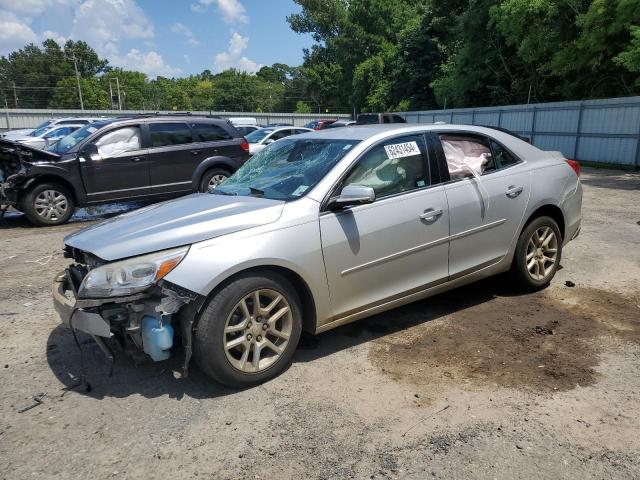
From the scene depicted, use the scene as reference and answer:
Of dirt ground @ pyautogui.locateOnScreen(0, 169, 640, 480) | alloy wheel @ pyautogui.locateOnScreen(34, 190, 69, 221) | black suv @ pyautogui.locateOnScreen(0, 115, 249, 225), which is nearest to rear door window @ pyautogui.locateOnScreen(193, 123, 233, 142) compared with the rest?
black suv @ pyautogui.locateOnScreen(0, 115, 249, 225)

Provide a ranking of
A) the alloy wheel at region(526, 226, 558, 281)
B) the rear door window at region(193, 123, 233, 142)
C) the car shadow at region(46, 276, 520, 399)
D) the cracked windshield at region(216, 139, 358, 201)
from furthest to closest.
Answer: the rear door window at region(193, 123, 233, 142), the alloy wheel at region(526, 226, 558, 281), the cracked windshield at region(216, 139, 358, 201), the car shadow at region(46, 276, 520, 399)

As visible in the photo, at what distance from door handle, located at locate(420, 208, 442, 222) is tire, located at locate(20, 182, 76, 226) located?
7.38 metres

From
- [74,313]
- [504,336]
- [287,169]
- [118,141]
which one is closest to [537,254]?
[504,336]

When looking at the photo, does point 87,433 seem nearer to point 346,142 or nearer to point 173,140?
point 346,142

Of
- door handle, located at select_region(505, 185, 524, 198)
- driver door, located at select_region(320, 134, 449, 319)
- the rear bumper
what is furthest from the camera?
the rear bumper

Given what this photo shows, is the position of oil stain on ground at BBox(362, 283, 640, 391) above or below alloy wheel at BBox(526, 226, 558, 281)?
below

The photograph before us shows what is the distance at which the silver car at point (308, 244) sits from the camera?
3.16 metres

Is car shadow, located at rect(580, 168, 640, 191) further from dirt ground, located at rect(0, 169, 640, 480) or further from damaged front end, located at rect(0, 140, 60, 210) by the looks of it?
damaged front end, located at rect(0, 140, 60, 210)

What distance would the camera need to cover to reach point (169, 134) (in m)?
9.93

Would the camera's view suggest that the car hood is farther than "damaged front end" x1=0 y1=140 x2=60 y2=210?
No

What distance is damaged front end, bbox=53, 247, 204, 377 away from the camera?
10.2ft

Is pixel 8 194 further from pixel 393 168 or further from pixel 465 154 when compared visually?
pixel 465 154

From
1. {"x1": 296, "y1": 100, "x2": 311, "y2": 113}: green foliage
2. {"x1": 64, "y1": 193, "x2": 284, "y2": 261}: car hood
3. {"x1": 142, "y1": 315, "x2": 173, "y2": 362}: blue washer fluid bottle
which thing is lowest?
{"x1": 296, "y1": 100, "x2": 311, "y2": 113}: green foliage

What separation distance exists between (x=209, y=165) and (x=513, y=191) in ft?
→ 22.3
